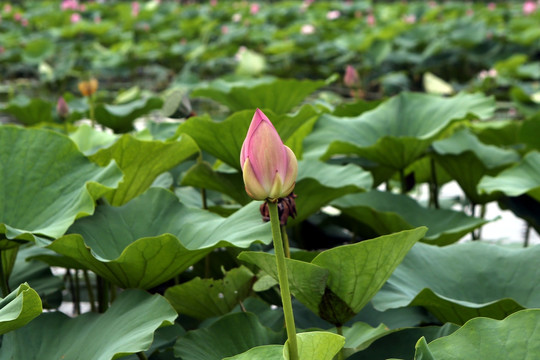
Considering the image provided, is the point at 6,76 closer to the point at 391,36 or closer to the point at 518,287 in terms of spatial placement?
the point at 391,36

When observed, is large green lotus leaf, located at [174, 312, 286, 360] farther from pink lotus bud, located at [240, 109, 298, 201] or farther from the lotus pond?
pink lotus bud, located at [240, 109, 298, 201]

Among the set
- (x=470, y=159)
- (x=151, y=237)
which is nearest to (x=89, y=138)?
(x=151, y=237)

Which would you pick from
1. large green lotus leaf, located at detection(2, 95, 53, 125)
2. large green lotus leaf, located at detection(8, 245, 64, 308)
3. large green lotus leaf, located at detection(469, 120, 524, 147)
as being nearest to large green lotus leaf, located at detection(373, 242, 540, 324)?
large green lotus leaf, located at detection(8, 245, 64, 308)

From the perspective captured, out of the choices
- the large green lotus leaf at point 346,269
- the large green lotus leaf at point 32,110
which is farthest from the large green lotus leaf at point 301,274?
the large green lotus leaf at point 32,110

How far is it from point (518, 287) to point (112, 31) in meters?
6.81

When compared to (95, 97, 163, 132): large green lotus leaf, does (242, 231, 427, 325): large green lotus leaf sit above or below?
above

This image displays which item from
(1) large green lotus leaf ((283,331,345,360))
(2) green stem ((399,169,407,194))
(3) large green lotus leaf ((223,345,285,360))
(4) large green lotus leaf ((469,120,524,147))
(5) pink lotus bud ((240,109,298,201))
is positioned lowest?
(4) large green lotus leaf ((469,120,524,147))

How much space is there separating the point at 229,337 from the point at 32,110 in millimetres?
1856

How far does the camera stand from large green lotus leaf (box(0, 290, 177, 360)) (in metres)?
0.85

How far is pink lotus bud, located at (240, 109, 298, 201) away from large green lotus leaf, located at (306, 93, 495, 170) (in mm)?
810

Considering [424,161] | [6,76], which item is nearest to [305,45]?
[6,76]

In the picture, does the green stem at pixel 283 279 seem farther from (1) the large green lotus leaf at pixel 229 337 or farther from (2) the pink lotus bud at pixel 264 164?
(1) the large green lotus leaf at pixel 229 337

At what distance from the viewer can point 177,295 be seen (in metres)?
1.07

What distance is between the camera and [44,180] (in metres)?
1.12
